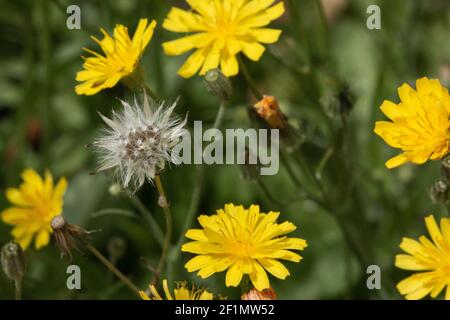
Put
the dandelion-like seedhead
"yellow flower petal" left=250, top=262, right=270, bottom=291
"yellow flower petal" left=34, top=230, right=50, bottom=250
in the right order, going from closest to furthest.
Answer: "yellow flower petal" left=250, top=262, right=270, bottom=291
the dandelion-like seedhead
"yellow flower petal" left=34, top=230, right=50, bottom=250

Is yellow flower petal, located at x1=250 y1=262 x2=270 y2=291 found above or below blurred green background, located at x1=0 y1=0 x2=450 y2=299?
below

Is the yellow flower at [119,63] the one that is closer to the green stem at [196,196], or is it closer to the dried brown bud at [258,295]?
the green stem at [196,196]

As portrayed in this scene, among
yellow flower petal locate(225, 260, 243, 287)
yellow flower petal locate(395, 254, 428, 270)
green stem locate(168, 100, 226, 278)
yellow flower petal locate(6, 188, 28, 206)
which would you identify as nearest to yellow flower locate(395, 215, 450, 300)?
yellow flower petal locate(395, 254, 428, 270)

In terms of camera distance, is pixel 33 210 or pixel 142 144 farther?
pixel 33 210

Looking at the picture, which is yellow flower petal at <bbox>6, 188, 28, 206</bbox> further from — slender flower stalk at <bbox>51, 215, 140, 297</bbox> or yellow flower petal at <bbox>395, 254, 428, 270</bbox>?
yellow flower petal at <bbox>395, 254, 428, 270</bbox>

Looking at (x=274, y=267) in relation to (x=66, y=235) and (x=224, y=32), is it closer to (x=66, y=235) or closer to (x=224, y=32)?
(x=66, y=235)

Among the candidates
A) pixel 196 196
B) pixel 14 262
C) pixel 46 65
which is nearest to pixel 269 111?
pixel 196 196

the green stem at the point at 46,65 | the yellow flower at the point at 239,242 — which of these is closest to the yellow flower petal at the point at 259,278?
the yellow flower at the point at 239,242
